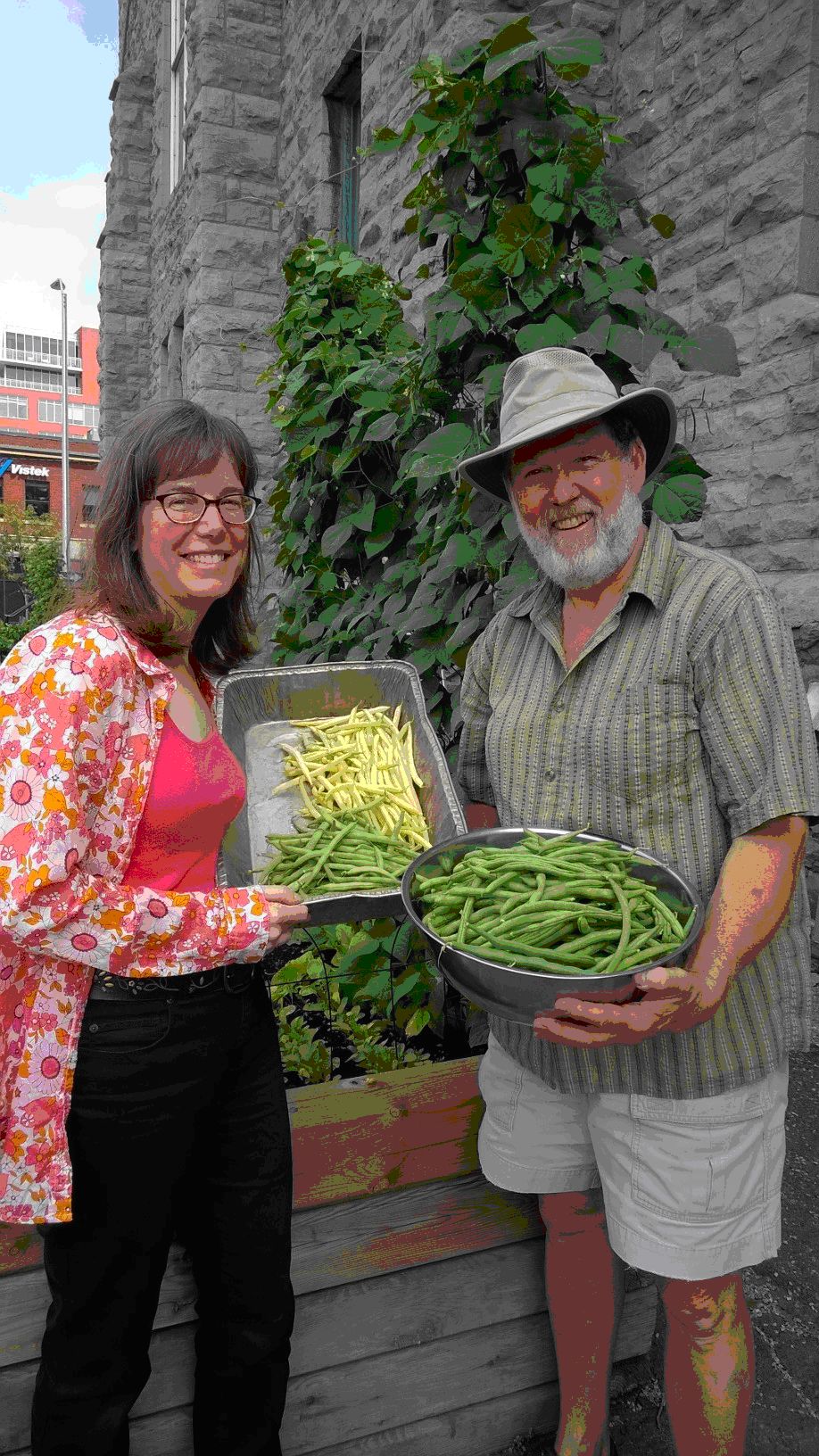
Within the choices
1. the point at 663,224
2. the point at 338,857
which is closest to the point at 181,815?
the point at 338,857

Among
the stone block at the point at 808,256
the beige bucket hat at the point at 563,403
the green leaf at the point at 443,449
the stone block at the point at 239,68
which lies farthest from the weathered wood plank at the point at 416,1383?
the stone block at the point at 239,68

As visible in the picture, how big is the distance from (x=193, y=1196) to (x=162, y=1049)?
453mm

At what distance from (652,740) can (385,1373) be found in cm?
171

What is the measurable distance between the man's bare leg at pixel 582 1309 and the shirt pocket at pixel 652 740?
1.04 meters

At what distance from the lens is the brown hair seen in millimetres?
1788

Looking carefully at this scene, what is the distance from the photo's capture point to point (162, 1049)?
1706mm

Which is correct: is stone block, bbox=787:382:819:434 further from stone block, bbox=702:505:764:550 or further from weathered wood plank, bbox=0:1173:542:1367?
weathered wood plank, bbox=0:1173:542:1367

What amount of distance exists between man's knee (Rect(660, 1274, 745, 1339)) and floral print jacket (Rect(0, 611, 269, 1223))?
1173 millimetres

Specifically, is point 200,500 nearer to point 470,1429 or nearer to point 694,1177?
point 694,1177

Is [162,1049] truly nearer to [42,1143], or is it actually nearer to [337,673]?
[42,1143]

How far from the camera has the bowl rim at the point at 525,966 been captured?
1549 mm

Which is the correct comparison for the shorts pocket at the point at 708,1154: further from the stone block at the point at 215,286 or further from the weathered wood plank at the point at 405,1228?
the stone block at the point at 215,286

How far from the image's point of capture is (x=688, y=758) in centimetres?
192

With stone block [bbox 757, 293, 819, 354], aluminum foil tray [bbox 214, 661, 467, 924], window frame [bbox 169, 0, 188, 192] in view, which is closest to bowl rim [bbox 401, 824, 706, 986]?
aluminum foil tray [bbox 214, 661, 467, 924]
